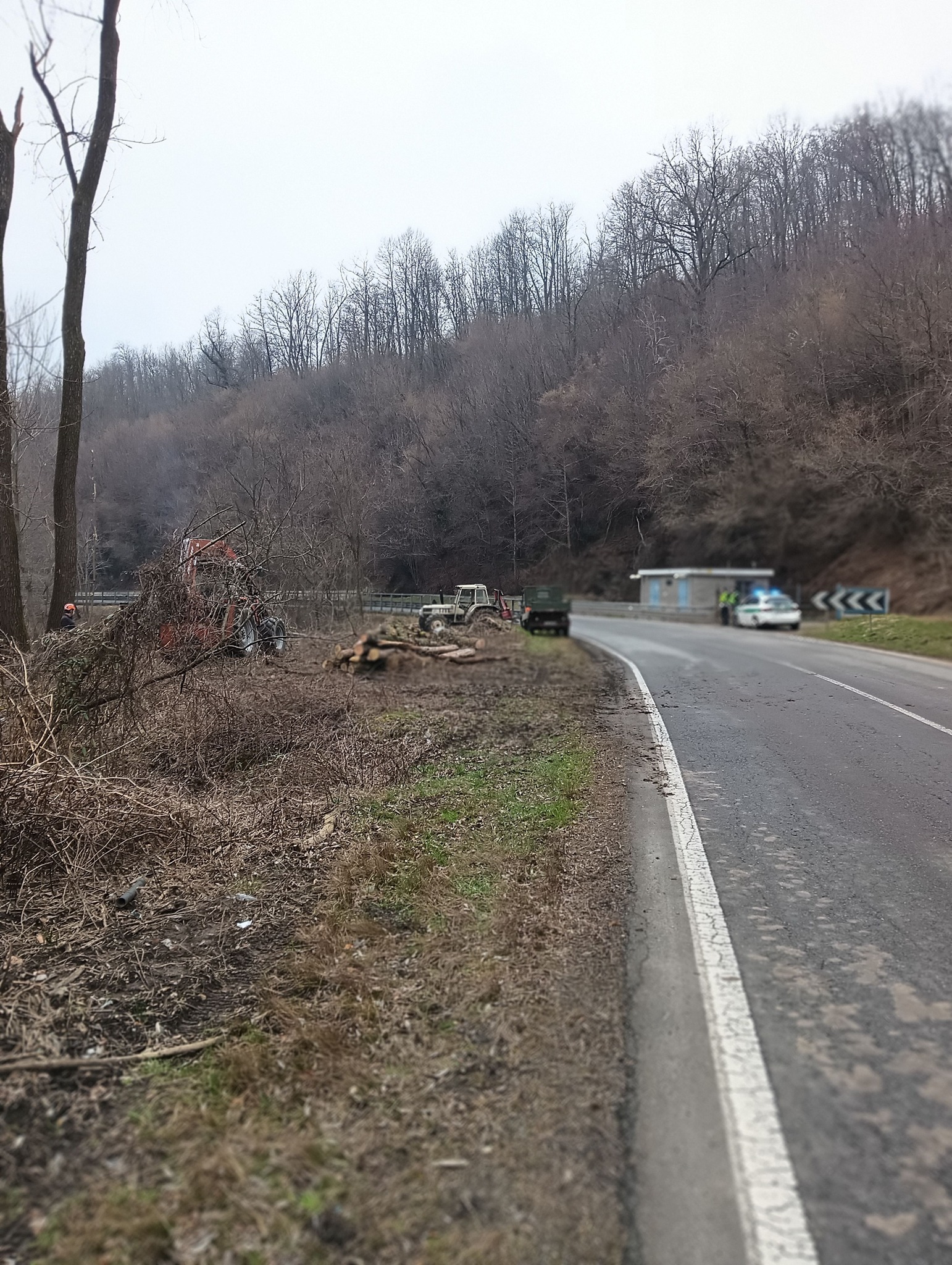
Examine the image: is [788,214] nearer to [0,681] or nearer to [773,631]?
[773,631]

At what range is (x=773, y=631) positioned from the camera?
3094 cm

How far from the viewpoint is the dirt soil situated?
2.23m

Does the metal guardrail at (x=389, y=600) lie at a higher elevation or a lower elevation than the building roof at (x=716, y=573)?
lower

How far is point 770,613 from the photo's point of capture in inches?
1276

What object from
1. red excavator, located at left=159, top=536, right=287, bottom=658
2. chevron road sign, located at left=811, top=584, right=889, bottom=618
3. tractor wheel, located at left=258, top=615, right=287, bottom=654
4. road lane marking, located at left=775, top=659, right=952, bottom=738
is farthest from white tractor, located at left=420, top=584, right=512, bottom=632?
red excavator, located at left=159, top=536, right=287, bottom=658

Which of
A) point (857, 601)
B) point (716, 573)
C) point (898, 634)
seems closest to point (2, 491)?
point (898, 634)

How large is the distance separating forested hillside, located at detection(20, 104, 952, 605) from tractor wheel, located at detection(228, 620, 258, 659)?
2.27 metres

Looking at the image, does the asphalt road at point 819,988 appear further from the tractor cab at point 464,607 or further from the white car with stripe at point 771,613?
the white car with stripe at point 771,613

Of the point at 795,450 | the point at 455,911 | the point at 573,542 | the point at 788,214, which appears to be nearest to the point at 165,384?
the point at 573,542

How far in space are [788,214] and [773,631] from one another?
34.5 meters

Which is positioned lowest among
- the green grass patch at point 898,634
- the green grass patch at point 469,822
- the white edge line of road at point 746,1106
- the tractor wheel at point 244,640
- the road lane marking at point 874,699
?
the white edge line of road at point 746,1106

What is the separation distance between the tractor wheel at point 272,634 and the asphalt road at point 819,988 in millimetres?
4199

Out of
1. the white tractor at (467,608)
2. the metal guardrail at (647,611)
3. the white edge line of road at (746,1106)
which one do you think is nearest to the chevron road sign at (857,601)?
the metal guardrail at (647,611)

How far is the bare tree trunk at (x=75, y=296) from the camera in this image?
11617 mm
